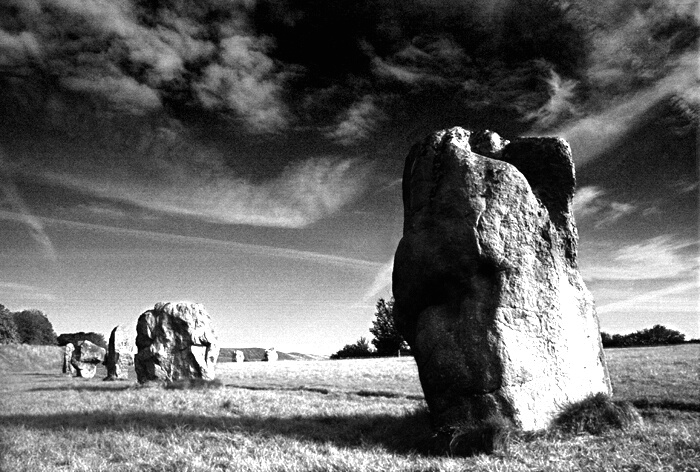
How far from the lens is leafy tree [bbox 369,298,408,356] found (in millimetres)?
66188

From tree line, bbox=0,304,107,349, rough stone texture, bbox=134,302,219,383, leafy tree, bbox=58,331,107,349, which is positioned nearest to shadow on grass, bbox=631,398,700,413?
rough stone texture, bbox=134,302,219,383

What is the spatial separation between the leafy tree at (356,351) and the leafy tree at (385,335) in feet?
4.15

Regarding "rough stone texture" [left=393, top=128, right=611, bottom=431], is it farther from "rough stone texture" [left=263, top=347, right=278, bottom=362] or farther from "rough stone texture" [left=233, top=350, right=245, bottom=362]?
"rough stone texture" [left=263, top=347, right=278, bottom=362]

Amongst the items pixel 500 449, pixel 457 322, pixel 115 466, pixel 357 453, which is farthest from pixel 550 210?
pixel 115 466

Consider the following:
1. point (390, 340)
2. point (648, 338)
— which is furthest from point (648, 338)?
point (390, 340)

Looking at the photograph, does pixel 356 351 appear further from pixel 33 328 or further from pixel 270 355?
pixel 33 328

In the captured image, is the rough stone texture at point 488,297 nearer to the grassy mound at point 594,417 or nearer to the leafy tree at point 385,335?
the grassy mound at point 594,417

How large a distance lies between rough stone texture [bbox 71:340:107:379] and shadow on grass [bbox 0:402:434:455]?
28.5m

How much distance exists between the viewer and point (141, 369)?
21984 millimetres

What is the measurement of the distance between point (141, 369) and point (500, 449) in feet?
62.5

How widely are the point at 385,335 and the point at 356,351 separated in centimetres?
463

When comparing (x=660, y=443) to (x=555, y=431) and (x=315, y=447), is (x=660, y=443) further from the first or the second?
(x=315, y=447)

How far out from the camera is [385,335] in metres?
68.9

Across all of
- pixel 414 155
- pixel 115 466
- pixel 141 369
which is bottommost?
pixel 115 466
